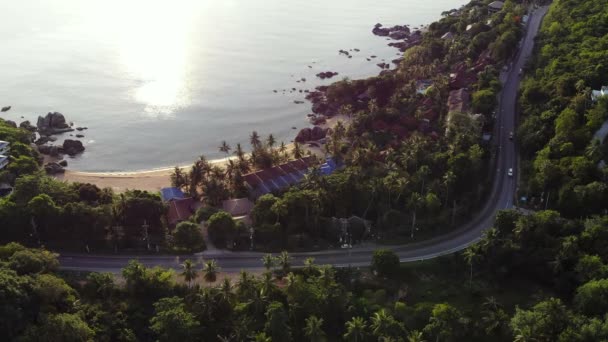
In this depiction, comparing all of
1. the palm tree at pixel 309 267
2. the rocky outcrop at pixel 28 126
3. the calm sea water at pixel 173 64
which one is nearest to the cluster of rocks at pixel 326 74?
the calm sea water at pixel 173 64

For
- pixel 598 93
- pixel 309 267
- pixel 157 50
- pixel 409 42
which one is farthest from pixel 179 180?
pixel 409 42

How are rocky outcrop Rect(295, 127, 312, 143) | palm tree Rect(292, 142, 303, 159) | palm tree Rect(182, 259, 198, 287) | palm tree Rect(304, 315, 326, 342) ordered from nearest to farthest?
palm tree Rect(304, 315, 326, 342) < palm tree Rect(182, 259, 198, 287) < palm tree Rect(292, 142, 303, 159) < rocky outcrop Rect(295, 127, 312, 143)

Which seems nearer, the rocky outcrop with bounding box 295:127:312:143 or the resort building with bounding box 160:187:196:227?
the resort building with bounding box 160:187:196:227

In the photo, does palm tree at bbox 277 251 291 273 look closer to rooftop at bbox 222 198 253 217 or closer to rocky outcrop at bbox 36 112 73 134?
rooftop at bbox 222 198 253 217

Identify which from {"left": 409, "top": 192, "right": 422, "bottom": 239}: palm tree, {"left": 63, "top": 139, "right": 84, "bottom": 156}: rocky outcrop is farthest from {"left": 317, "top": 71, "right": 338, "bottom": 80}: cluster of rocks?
{"left": 409, "top": 192, "right": 422, "bottom": 239}: palm tree

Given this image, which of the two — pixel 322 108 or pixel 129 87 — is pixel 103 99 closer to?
pixel 129 87

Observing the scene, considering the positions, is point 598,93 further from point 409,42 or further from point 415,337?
point 409,42

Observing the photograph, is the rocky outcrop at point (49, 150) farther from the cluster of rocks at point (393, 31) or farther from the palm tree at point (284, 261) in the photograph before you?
the cluster of rocks at point (393, 31)

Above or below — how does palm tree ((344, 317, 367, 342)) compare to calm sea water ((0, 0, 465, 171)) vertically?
below
